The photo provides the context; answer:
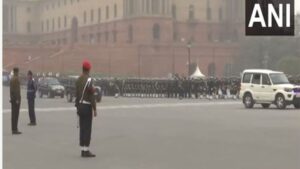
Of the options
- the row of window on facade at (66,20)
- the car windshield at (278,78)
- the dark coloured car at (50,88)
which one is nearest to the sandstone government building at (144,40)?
the row of window on facade at (66,20)

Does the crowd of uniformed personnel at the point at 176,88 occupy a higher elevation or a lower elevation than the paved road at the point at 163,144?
higher

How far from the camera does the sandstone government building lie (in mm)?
80812

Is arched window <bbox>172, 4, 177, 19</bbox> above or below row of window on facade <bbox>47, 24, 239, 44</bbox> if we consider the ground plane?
above

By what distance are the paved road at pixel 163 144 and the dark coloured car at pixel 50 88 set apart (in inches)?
833

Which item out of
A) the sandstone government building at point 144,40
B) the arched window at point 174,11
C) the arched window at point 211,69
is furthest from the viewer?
the arched window at point 174,11

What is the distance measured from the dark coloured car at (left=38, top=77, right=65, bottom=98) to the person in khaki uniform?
29.8 meters

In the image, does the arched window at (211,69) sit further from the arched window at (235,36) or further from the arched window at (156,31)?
the arched window at (156,31)

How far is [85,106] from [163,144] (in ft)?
7.72

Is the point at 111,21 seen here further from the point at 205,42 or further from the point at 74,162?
the point at 74,162

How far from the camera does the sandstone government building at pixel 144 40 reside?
80812 millimetres

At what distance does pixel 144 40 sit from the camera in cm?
8525

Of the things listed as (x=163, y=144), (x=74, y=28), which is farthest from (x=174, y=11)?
(x=163, y=144)

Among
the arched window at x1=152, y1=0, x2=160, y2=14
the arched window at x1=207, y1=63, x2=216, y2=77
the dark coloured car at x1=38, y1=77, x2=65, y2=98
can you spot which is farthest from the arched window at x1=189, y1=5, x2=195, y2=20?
the dark coloured car at x1=38, y1=77, x2=65, y2=98

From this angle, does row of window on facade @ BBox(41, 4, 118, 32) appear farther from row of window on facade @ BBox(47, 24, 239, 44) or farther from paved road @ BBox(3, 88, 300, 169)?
paved road @ BBox(3, 88, 300, 169)
